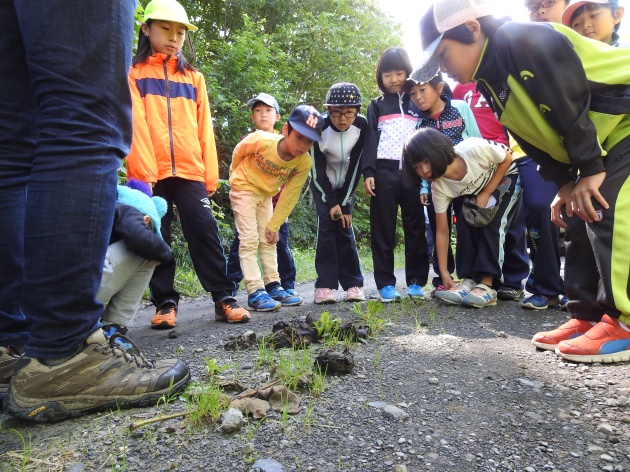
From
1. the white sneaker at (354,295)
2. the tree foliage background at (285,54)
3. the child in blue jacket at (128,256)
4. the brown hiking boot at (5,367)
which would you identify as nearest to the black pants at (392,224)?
the white sneaker at (354,295)

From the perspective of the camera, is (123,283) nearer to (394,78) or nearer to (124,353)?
(124,353)

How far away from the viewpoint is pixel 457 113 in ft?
13.1

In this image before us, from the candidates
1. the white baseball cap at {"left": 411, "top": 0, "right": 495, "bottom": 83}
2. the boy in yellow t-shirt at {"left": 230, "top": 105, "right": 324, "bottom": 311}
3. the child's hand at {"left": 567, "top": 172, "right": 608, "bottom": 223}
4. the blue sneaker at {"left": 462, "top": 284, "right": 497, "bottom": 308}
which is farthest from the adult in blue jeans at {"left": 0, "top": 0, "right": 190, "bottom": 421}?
the blue sneaker at {"left": 462, "top": 284, "right": 497, "bottom": 308}

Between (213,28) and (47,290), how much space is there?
13434mm

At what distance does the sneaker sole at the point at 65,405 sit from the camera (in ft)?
4.41

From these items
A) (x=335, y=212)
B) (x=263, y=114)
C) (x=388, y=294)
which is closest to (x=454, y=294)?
(x=388, y=294)

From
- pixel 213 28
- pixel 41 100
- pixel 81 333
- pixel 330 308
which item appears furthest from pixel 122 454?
pixel 213 28

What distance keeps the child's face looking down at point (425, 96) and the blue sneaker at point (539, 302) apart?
6.00ft

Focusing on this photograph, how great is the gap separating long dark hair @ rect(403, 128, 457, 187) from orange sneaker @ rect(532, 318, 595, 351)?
1.51 m

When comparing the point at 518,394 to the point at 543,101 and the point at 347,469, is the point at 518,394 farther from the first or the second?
the point at 543,101

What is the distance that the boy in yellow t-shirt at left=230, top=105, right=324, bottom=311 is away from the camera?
147 inches

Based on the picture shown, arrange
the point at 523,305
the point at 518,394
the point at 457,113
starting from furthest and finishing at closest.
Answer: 1. the point at 457,113
2. the point at 523,305
3. the point at 518,394

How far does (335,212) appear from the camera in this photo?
4.12 m

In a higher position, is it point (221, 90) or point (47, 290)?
point (221, 90)
